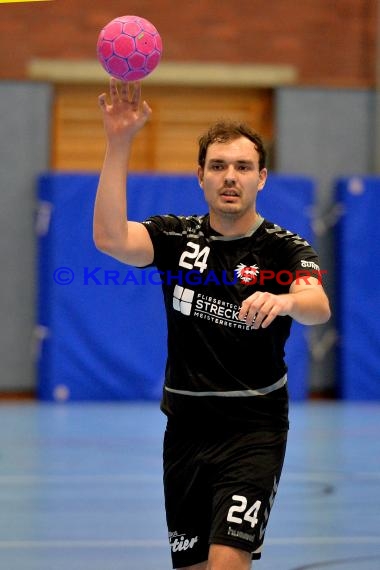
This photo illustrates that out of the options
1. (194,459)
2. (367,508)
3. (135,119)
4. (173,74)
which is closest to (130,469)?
(367,508)

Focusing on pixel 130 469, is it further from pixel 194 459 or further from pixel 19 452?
pixel 194 459

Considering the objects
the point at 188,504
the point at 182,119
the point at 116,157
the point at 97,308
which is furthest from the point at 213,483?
the point at 182,119

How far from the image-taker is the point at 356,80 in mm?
15180

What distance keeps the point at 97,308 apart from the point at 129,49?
31.1ft

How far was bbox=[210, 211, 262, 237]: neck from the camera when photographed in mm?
4340

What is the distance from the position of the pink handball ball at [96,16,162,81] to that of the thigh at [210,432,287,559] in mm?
1454

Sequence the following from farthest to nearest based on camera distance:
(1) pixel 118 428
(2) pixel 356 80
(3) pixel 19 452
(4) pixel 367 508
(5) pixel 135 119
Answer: (2) pixel 356 80 → (1) pixel 118 428 → (3) pixel 19 452 → (4) pixel 367 508 → (5) pixel 135 119

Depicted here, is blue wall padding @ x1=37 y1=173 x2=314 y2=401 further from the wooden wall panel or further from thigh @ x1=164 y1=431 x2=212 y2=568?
thigh @ x1=164 y1=431 x2=212 y2=568

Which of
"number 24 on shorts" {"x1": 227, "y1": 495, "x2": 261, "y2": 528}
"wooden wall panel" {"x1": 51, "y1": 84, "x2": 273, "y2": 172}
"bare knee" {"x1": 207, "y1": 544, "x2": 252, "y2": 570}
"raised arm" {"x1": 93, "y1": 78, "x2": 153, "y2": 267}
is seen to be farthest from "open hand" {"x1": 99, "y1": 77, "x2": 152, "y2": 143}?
"wooden wall panel" {"x1": 51, "y1": 84, "x2": 273, "y2": 172}

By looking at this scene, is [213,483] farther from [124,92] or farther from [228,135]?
[124,92]

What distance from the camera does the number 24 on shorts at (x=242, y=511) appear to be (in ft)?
13.1

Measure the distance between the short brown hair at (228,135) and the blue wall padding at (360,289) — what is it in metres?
9.80

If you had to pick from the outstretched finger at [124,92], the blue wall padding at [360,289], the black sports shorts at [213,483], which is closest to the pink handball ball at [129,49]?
the outstretched finger at [124,92]

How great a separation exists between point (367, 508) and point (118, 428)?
436 cm
